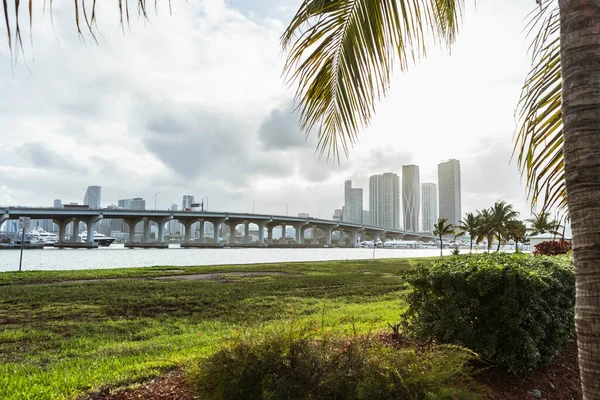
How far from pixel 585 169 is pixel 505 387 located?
2.79 meters

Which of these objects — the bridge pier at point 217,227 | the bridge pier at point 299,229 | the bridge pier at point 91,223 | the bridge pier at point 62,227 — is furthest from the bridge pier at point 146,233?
the bridge pier at point 299,229

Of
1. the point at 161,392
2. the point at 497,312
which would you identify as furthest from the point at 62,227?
the point at 497,312

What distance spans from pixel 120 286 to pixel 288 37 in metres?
13.6

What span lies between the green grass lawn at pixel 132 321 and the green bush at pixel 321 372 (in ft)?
1.16

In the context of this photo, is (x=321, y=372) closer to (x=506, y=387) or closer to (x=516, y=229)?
(x=506, y=387)

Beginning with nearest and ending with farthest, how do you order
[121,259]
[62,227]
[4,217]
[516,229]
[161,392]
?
[161,392]
[121,259]
[4,217]
[516,229]
[62,227]

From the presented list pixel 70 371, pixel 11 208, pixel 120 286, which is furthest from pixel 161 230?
pixel 70 371

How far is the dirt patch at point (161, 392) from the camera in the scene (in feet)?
11.0

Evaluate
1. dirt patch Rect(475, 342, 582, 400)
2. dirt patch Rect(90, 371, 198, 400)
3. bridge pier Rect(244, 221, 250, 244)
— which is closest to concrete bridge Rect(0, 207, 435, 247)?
bridge pier Rect(244, 221, 250, 244)

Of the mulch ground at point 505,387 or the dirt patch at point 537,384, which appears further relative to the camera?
the dirt patch at point 537,384

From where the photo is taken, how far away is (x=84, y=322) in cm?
798

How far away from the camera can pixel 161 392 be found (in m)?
3.51

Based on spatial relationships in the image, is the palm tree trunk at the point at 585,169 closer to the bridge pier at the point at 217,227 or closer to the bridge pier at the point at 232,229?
the bridge pier at the point at 217,227

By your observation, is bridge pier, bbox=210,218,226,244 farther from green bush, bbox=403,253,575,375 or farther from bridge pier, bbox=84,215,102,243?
green bush, bbox=403,253,575,375
